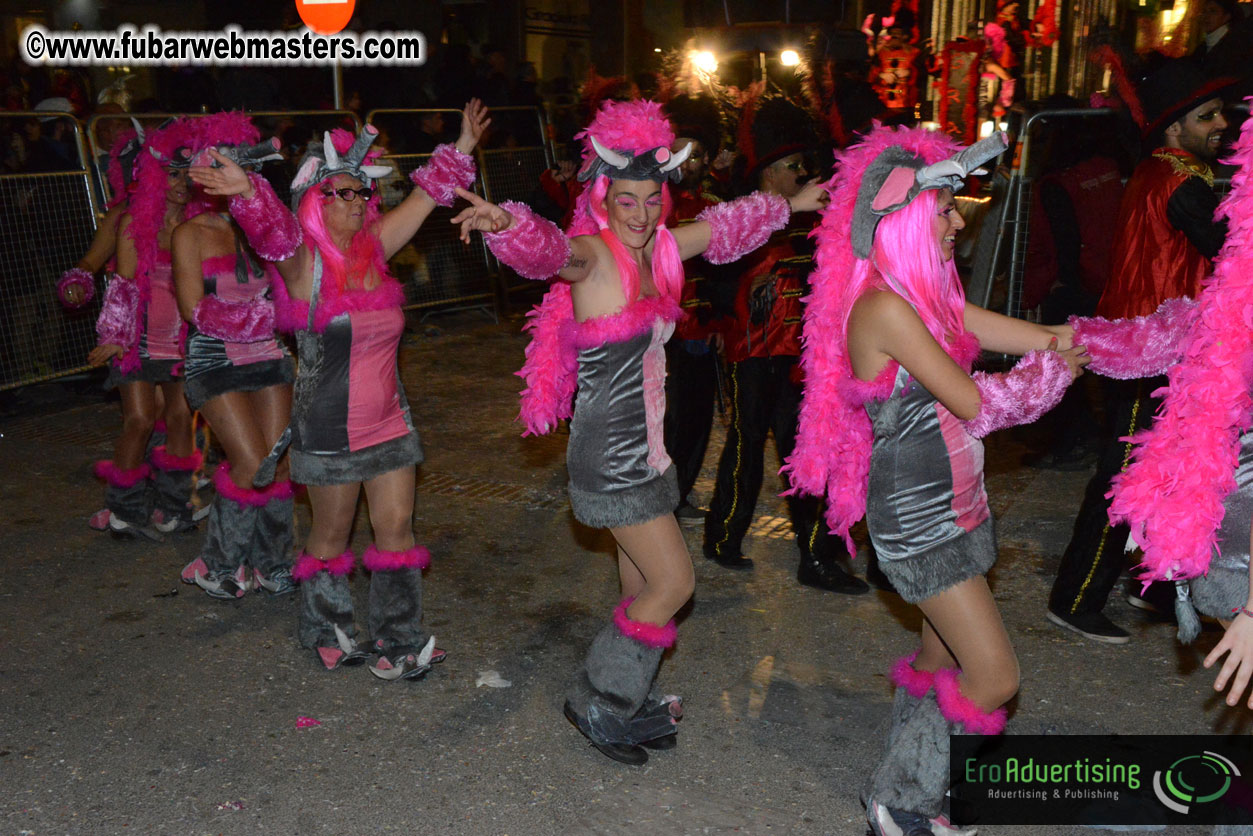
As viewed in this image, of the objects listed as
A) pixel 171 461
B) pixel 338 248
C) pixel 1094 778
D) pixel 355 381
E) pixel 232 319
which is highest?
pixel 338 248

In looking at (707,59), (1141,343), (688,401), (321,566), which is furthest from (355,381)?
(707,59)

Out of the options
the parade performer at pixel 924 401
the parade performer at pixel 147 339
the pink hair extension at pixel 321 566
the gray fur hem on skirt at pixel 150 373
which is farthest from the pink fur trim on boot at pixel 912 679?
the gray fur hem on skirt at pixel 150 373

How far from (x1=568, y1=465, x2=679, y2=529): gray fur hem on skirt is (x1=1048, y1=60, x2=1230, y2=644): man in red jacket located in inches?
67.4

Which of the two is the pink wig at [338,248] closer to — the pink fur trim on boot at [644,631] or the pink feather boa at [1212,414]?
the pink fur trim on boot at [644,631]

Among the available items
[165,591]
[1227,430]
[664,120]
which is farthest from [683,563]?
[165,591]

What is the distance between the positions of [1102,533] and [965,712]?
6.06 feet

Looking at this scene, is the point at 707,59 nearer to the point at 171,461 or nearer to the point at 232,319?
the point at 171,461

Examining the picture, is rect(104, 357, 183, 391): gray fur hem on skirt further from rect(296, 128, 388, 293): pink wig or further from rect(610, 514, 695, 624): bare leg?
rect(610, 514, 695, 624): bare leg

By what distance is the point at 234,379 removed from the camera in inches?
201

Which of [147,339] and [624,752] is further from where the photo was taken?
[147,339]

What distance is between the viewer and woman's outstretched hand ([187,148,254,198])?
3.93 metres

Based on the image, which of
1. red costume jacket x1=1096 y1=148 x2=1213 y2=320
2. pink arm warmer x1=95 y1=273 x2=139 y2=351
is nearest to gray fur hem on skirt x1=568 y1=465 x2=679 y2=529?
red costume jacket x1=1096 y1=148 x2=1213 y2=320

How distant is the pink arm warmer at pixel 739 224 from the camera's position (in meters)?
4.12

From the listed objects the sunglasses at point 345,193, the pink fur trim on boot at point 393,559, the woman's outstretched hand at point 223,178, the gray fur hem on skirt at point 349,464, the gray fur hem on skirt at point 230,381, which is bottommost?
the pink fur trim on boot at point 393,559
